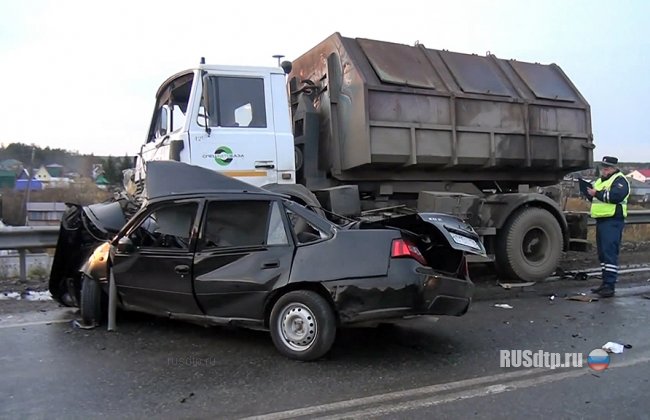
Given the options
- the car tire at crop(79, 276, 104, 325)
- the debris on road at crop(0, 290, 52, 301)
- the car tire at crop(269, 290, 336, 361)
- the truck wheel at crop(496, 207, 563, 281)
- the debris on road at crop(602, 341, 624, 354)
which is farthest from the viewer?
the truck wheel at crop(496, 207, 563, 281)

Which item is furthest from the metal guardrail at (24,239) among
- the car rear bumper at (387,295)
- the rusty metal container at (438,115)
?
the car rear bumper at (387,295)

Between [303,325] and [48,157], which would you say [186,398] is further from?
[48,157]

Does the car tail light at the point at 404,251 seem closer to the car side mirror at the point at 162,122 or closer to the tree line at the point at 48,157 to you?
the car side mirror at the point at 162,122

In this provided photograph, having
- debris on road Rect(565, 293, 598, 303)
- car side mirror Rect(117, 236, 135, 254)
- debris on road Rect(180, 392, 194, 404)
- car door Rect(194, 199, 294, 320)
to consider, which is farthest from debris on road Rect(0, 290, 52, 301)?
debris on road Rect(565, 293, 598, 303)

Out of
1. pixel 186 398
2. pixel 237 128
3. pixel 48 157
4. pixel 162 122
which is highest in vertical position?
pixel 48 157

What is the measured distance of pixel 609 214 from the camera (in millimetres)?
7445

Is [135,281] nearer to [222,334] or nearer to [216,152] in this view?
[222,334]

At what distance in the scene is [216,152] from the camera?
6.54 metres

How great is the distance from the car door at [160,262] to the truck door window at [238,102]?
1.74 meters

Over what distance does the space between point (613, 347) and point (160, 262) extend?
13.2ft

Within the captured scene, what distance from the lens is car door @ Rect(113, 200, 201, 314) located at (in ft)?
16.1

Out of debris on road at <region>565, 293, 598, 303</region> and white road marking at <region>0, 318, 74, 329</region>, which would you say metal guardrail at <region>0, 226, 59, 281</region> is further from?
debris on road at <region>565, 293, 598, 303</region>
